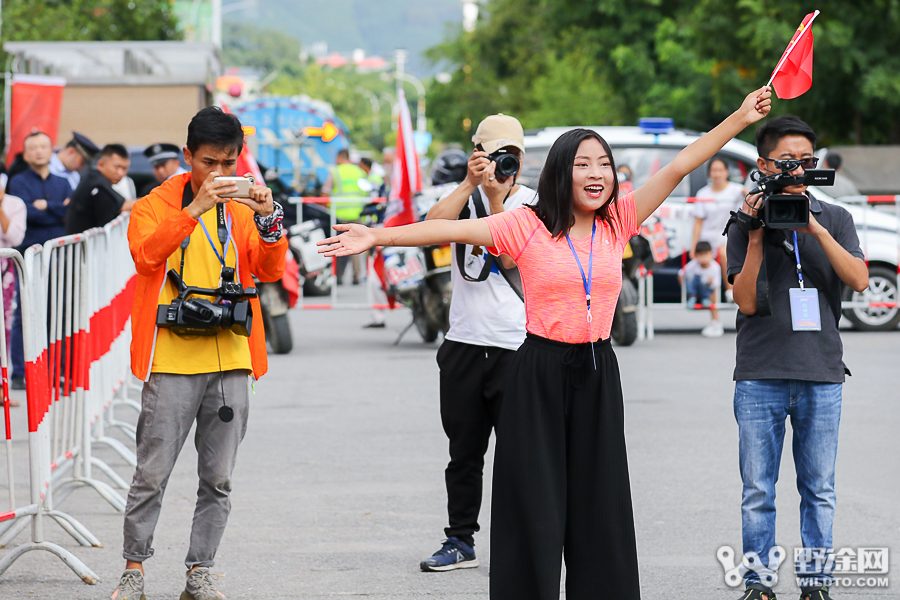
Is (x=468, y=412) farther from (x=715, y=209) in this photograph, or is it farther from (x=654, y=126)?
(x=654, y=126)

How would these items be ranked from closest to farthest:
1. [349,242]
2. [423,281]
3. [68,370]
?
1. [349,242]
2. [68,370]
3. [423,281]

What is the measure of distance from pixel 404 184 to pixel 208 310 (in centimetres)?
721

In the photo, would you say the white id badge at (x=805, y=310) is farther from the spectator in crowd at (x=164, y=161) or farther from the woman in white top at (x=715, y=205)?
the woman in white top at (x=715, y=205)

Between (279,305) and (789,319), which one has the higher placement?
(789,319)

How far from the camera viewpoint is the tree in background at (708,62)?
22.3m

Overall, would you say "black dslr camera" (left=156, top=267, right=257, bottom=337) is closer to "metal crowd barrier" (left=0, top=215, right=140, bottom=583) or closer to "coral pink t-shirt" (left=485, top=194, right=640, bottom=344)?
"metal crowd barrier" (left=0, top=215, right=140, bottom=583)

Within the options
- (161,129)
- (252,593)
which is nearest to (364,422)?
(252,593)

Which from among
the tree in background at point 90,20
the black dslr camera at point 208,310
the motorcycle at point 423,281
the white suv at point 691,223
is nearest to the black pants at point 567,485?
the black dslr camera at point 208,310

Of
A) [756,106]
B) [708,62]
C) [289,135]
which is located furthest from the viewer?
[289,135]

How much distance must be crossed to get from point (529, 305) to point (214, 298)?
135 centimetres

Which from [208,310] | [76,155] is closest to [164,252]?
[208,310]

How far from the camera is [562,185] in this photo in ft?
13.8

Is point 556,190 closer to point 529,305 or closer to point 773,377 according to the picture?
point 529,305

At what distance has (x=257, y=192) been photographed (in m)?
4.64
